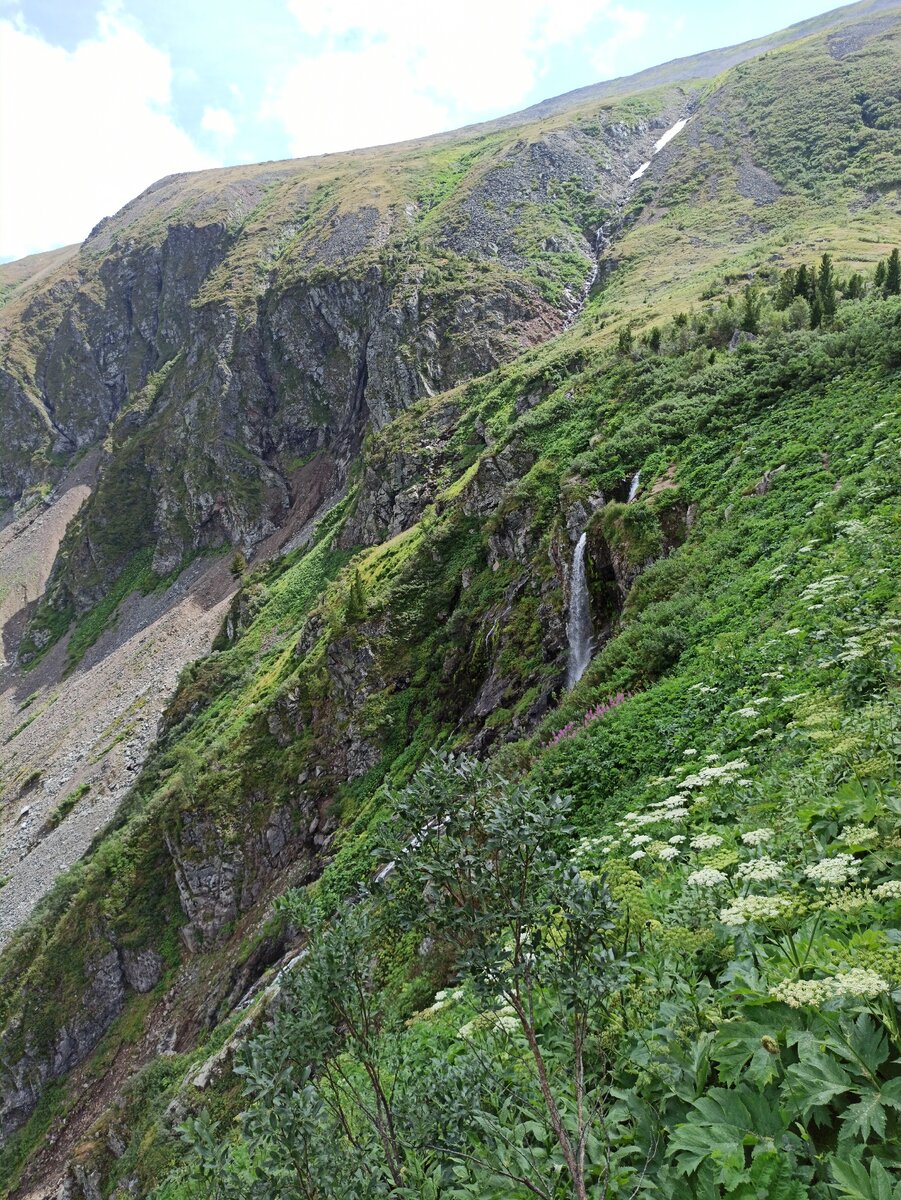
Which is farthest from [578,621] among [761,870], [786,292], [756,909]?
[786,292]

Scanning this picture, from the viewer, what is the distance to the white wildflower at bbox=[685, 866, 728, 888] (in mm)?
4906

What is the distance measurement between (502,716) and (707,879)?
1631 centimetres

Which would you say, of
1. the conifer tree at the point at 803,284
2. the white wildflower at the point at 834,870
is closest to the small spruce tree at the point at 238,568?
the conifer tree at the point at 803,284

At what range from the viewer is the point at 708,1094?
3.63m

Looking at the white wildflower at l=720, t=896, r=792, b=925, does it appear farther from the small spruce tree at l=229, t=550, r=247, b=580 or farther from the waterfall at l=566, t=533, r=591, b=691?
the small spruce tree at l=229, t=550, r=247, b=580

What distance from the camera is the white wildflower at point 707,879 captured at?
4906 millimetres

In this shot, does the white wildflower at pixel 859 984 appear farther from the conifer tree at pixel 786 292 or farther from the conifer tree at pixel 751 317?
the conifer tree at pixel 786 292

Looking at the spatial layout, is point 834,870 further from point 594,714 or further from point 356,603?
point 356,603

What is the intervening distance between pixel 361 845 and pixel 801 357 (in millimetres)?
22219

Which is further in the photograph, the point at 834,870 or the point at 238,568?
the point at 238,568

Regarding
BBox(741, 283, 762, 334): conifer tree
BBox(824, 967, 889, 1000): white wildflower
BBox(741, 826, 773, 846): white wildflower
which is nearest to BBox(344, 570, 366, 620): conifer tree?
BBox(741, 283, 762, 334): conifer tree

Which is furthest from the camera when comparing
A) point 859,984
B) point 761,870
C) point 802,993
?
point 761,870

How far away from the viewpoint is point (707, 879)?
495cm

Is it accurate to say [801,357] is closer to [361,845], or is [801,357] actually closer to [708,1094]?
[361,845]
